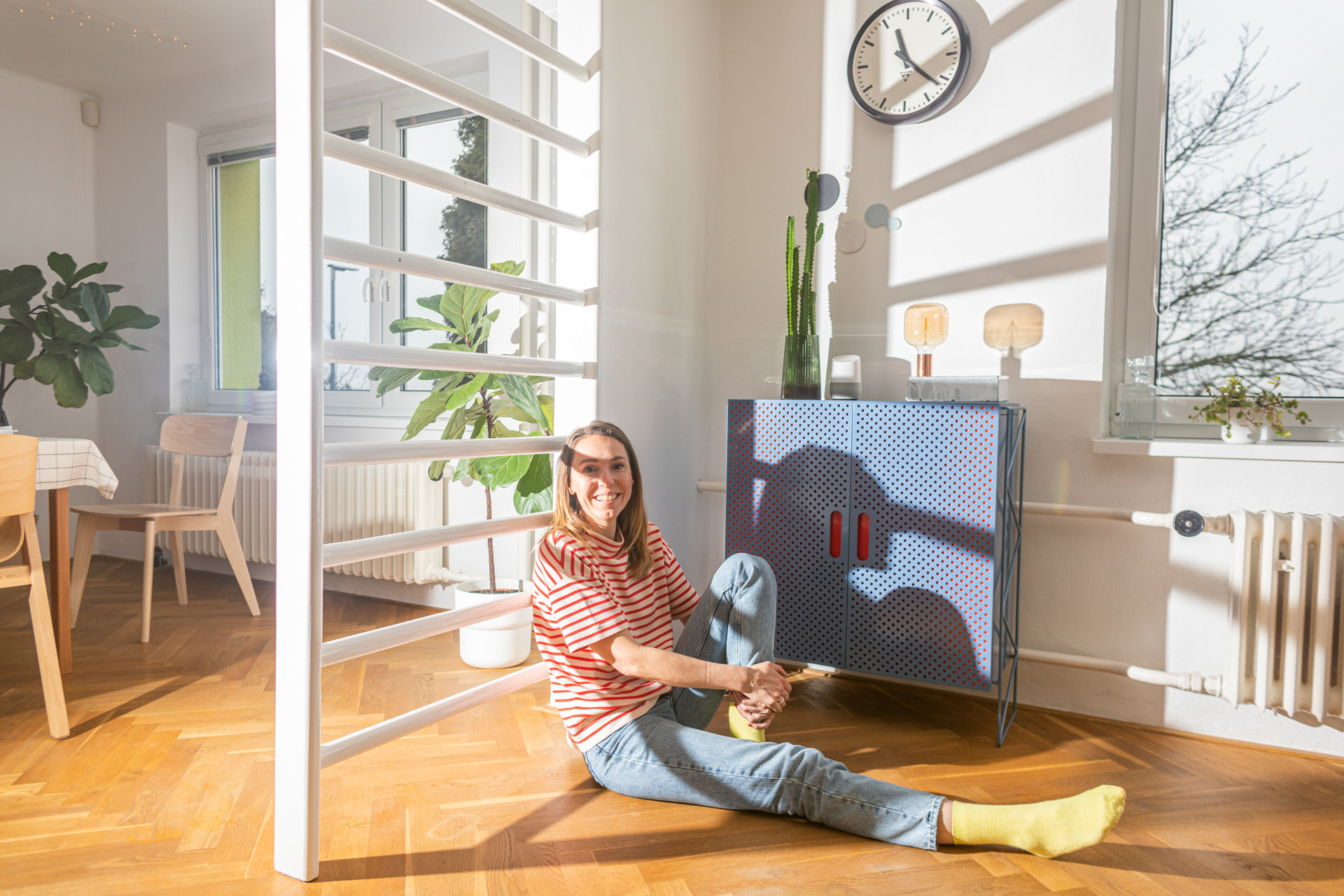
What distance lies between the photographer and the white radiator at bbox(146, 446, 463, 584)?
3.05 metres

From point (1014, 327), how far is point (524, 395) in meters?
1.34

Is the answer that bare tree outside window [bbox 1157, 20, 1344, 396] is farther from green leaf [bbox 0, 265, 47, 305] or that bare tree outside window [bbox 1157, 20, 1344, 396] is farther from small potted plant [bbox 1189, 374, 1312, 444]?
green leaf [bbox 0, 265, 47, 305]

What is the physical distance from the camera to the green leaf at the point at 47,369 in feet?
11.5

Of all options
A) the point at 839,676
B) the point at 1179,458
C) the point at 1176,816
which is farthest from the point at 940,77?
the point at 1176,816

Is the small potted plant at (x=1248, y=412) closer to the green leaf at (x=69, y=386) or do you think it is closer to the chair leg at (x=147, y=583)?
the chair leg at (x=147, y=583)

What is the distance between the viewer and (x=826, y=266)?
98.7 inches

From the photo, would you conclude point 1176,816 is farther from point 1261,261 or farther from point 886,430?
point 1261,261

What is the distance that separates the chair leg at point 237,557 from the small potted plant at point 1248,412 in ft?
10.4

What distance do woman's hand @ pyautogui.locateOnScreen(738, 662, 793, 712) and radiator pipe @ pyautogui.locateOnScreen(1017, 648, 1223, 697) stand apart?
0.93 metres

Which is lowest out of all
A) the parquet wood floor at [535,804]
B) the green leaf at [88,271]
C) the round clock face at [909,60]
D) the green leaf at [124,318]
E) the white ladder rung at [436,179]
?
the parquet wood floor at [535,804]

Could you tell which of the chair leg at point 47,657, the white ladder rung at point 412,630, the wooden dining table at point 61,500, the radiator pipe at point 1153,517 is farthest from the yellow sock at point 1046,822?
the wooden dining table at point 61,500

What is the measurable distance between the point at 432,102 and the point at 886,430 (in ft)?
7.85

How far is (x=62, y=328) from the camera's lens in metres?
3.55

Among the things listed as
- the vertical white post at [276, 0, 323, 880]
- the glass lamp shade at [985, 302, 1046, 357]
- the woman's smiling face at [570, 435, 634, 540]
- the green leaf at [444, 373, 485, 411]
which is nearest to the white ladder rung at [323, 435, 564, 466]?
the vertical white post at [276, 0, 323, 880]
